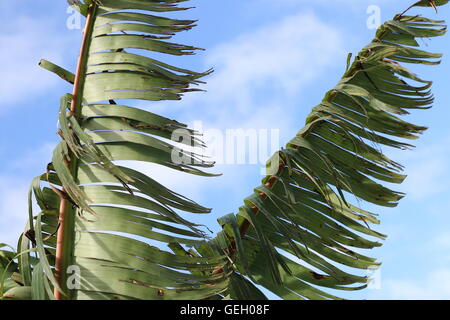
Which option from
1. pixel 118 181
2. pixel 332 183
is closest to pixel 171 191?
pixel 118 181

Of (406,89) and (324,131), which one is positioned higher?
(406,89)

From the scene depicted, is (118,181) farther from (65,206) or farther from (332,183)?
(332,183)

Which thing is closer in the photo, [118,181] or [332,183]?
[118,181]

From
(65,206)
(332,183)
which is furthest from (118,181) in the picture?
(332,183)

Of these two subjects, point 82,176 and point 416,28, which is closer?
point 82,176

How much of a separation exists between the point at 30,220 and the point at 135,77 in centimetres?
80

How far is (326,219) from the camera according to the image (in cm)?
306

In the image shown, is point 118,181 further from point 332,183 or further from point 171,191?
point 332,183

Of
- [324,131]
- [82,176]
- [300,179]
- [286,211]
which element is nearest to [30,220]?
[82,176]

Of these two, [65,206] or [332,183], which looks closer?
[65,206]
